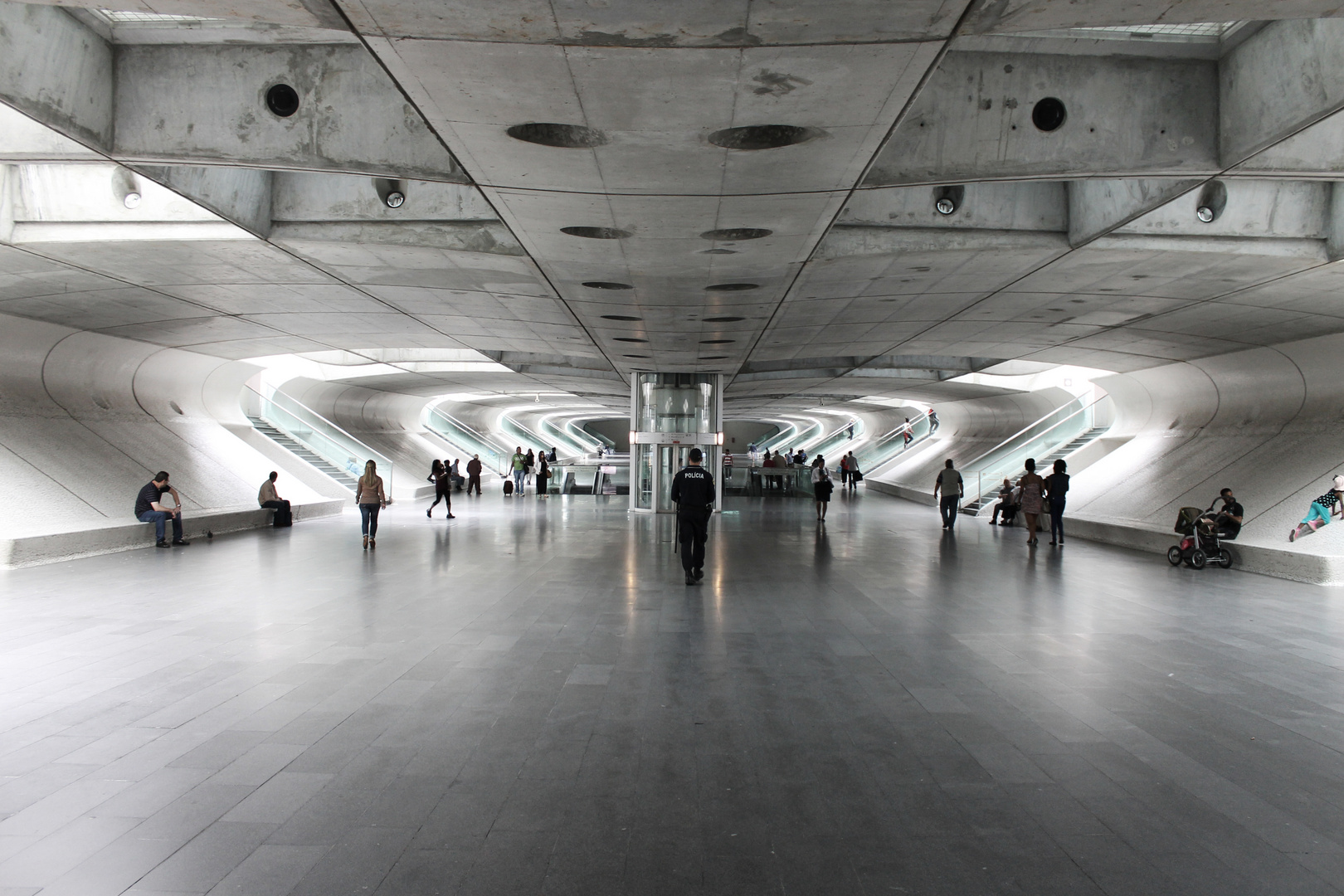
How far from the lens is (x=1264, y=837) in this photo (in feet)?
11.6

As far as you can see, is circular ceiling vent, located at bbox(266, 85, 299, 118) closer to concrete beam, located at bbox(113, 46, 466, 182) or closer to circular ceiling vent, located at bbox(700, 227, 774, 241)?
concrete beam, located at bbox(113, 46, 466, 182)

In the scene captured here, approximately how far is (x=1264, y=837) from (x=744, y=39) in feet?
14.1

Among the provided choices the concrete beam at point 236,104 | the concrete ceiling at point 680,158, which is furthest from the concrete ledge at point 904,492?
the concrete beam at point 236,104

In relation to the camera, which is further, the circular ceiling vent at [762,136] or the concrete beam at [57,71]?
the circular ceiling vent at [762,136]

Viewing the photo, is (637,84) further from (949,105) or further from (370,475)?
(370,475)

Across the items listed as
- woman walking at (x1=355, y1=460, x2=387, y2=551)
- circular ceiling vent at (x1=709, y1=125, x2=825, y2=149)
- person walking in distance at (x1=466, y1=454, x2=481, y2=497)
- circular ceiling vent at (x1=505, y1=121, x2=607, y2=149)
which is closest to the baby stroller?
circular ceiling vent at (x1=709, y1=125, x2=825, y2=149)

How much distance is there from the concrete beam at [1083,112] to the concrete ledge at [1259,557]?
21.1 ft

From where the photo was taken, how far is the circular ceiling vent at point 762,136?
231 inches

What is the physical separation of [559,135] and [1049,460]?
21913mm

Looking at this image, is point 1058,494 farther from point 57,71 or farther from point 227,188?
point 57,71

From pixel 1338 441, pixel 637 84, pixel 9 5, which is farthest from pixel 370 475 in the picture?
pixel 1338 441

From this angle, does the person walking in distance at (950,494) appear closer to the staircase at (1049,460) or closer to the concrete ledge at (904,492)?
the staircase at (1049,460)

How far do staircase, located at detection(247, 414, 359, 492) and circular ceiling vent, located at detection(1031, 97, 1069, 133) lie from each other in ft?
69.2

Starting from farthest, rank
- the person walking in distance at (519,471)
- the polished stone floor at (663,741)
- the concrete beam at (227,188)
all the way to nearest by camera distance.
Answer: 1. the person walking in distance at (519,471)
2. the concrete beam at (227,188)
3. the polished stone floor at (663,741)
